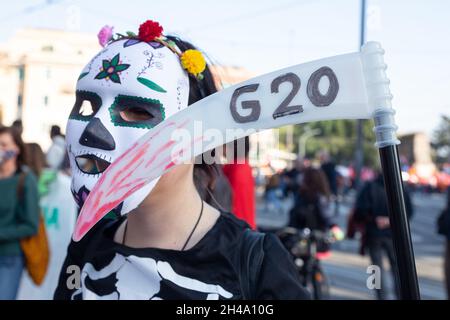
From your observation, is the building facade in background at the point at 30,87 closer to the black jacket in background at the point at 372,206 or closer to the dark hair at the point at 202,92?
the black jacket in background at the point at 372,206

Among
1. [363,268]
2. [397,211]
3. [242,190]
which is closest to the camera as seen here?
[397,211]

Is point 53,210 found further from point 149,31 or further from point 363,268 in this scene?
point 363,268

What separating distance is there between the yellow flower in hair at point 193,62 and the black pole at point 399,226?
20.8 inches

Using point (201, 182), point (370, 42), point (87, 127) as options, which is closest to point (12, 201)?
point (201, 182)

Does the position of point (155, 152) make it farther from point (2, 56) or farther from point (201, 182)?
point (2, 56)

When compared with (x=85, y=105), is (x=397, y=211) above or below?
below

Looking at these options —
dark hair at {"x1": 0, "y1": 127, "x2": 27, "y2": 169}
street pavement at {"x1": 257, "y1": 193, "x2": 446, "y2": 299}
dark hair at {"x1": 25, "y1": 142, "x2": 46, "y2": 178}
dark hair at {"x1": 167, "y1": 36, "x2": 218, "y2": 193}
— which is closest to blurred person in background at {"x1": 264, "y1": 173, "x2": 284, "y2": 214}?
street pavement at {"x1": 257, "y1": 193, "x2": 446, "y2": 299}

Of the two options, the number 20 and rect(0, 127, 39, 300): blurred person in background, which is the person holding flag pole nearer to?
the number 20

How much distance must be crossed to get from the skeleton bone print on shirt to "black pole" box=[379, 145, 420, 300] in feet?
1.62

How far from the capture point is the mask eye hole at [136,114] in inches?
42.9

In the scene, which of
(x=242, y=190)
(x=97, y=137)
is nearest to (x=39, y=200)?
(x=242, y=190)

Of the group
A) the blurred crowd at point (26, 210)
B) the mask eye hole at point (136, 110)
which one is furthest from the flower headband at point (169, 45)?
the blurred crowd at point (26, 210)

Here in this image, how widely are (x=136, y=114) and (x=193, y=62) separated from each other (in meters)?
0.16

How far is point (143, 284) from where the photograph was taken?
1.16m
